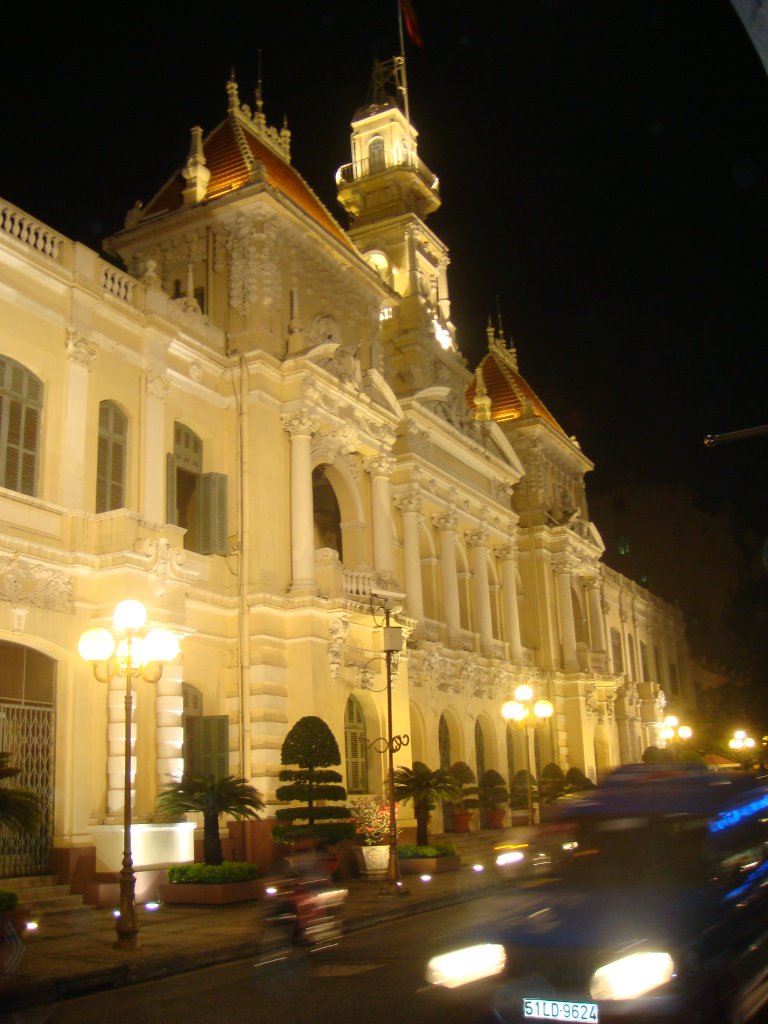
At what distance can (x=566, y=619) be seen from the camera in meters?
46.3

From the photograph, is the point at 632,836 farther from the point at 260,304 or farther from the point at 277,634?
the point at 260,304

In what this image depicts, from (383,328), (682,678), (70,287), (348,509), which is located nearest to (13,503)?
(70,287)

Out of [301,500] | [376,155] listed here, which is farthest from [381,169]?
[301,500]

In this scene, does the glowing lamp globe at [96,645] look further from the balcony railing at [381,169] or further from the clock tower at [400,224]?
the balcony railing at [381,169]

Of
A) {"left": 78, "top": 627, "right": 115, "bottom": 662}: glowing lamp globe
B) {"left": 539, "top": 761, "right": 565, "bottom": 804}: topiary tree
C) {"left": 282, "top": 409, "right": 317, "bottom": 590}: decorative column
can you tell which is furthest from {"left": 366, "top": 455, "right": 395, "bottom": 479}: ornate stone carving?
{"left": 78, "top": 627, "right": 115, "bottom": 662}: glowing lamp globe

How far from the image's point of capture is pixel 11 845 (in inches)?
691

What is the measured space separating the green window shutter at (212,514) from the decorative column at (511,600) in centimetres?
1881

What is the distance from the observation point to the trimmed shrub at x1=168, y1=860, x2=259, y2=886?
17.9 meters

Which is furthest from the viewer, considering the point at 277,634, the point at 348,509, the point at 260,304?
the point at 348,509

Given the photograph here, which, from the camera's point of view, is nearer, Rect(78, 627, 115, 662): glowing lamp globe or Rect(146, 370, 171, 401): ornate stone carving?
Rect(78, 627, 115, 662): glowing lamp globe

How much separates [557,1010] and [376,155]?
137ft

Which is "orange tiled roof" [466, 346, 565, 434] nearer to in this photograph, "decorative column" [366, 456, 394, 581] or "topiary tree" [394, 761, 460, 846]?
"decorative column" [366, 456, 394, 581]

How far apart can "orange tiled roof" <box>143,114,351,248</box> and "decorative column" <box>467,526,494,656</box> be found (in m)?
12.9

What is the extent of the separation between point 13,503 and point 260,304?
10493mm
